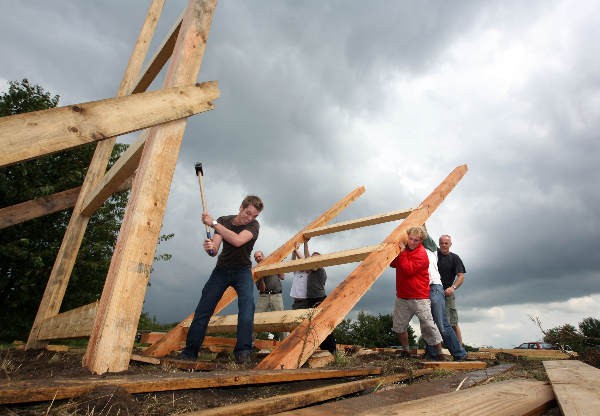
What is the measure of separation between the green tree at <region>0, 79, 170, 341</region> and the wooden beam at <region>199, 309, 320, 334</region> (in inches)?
320

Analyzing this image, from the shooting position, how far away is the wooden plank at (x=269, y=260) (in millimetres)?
3707

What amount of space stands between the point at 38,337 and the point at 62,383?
9.60 feet

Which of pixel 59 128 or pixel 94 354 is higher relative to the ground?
pixel 59 128

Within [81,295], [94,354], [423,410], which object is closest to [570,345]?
[423,410]

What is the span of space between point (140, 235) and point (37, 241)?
35.9 ft

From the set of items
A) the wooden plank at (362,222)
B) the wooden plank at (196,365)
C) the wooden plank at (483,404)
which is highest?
the wooden plank at (362,222)

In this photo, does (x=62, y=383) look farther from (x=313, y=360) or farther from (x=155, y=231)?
(x=313, y=360)

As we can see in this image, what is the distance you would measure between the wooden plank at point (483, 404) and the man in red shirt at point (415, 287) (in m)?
2.52

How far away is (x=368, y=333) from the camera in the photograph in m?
14.0

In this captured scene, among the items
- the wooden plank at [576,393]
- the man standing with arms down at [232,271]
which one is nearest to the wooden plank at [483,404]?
the wooden plank at [576,393]

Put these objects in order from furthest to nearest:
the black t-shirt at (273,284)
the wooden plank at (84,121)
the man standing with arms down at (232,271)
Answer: the black t-shirt at (273,284), the man standing with arms down at (232,271), the wooden plank at (84,121)

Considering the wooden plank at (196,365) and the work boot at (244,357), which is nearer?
the wooden plank at (196,365)

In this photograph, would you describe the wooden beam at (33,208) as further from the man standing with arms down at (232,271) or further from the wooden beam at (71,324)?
the man standing with arms down at (232,271)

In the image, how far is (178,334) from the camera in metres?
3.81
